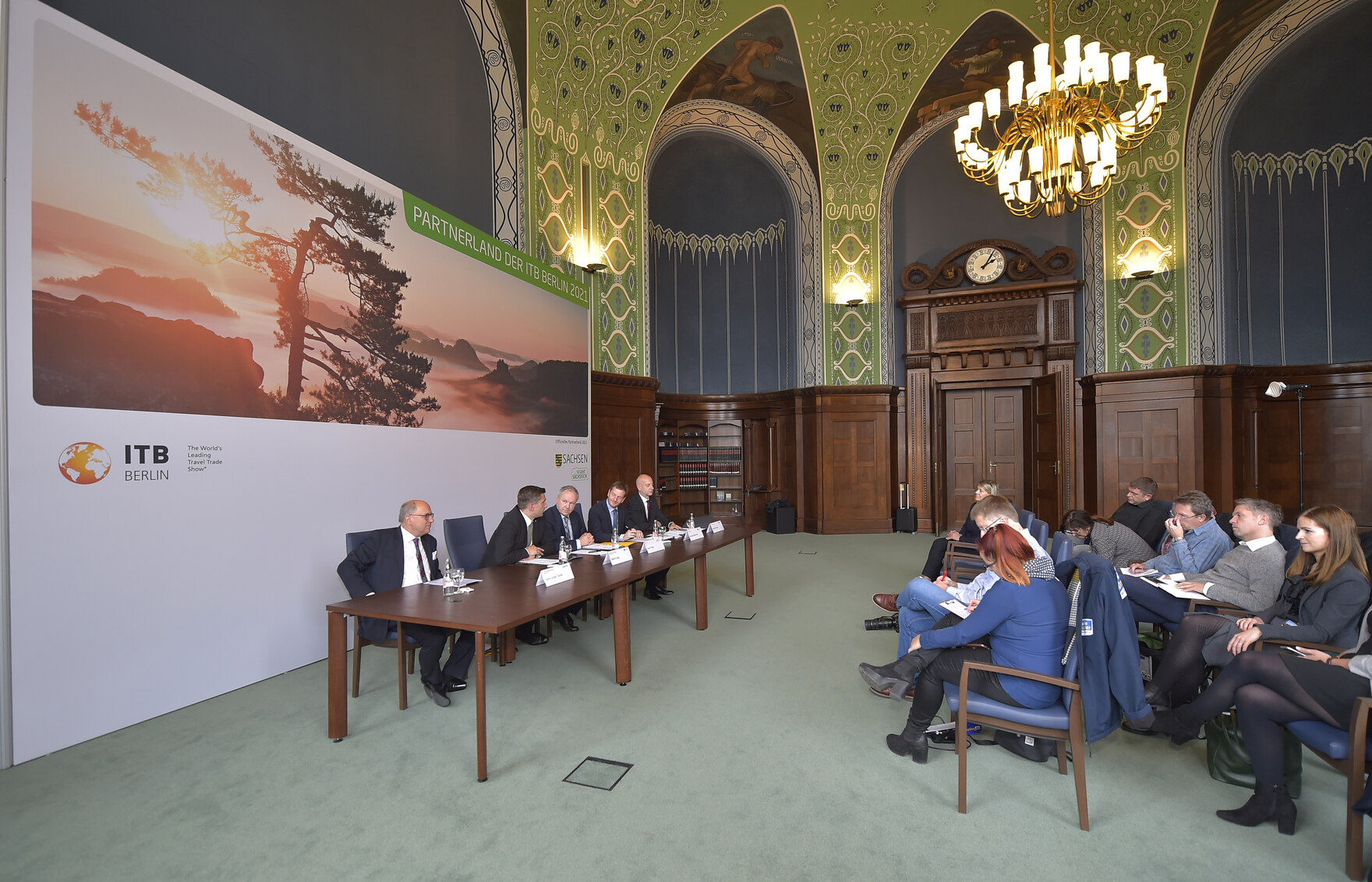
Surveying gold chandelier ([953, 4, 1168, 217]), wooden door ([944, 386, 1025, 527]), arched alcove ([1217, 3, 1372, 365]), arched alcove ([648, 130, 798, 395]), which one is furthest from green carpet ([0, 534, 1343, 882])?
arched alcove ([1217, 3, 1372, 365])

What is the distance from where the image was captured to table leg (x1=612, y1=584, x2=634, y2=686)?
12.1ft

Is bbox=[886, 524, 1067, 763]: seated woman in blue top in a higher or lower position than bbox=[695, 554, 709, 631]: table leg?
higher

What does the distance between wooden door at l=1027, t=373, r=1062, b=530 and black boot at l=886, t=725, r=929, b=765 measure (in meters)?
7.13

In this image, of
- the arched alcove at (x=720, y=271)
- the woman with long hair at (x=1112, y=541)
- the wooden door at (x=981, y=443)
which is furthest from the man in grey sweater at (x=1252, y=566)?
the arched alcove at (x=720, y=271)

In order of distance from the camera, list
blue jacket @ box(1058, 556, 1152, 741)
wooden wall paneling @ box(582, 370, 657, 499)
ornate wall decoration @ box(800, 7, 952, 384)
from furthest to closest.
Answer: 1. ornate wall decoration @ box(800, 7, 952, 384)
2. wooden wall paneling @ box(582, 370, 657, 499)
3. blue jacket @ box(1058, 556, 1152, 741)

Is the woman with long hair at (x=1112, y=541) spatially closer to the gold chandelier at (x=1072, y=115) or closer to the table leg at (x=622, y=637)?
the gold chandelier at (x=1072, y=115)

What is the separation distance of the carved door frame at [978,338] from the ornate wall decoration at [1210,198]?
4.62 feet

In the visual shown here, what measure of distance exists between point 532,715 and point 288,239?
3.38 metres

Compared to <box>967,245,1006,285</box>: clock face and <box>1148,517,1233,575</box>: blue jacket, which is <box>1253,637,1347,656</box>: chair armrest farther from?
<box>967,245,1006,285</box>: clock face

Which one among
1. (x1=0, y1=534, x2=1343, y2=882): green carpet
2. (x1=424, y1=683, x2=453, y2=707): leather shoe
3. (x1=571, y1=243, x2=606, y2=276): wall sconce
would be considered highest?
(x1=571, y1=243, x2=606, y2=276): wall sconce

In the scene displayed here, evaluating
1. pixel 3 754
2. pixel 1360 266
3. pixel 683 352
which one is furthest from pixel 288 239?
pixel 1360 266

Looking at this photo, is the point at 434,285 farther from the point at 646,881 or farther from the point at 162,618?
the point at 646,881

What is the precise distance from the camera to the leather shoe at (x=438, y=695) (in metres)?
3.49

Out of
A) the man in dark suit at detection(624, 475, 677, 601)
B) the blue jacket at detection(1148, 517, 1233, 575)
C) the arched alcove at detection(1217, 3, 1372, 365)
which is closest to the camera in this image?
the blue jacket at detection(1148, 517, 1233, 575)
